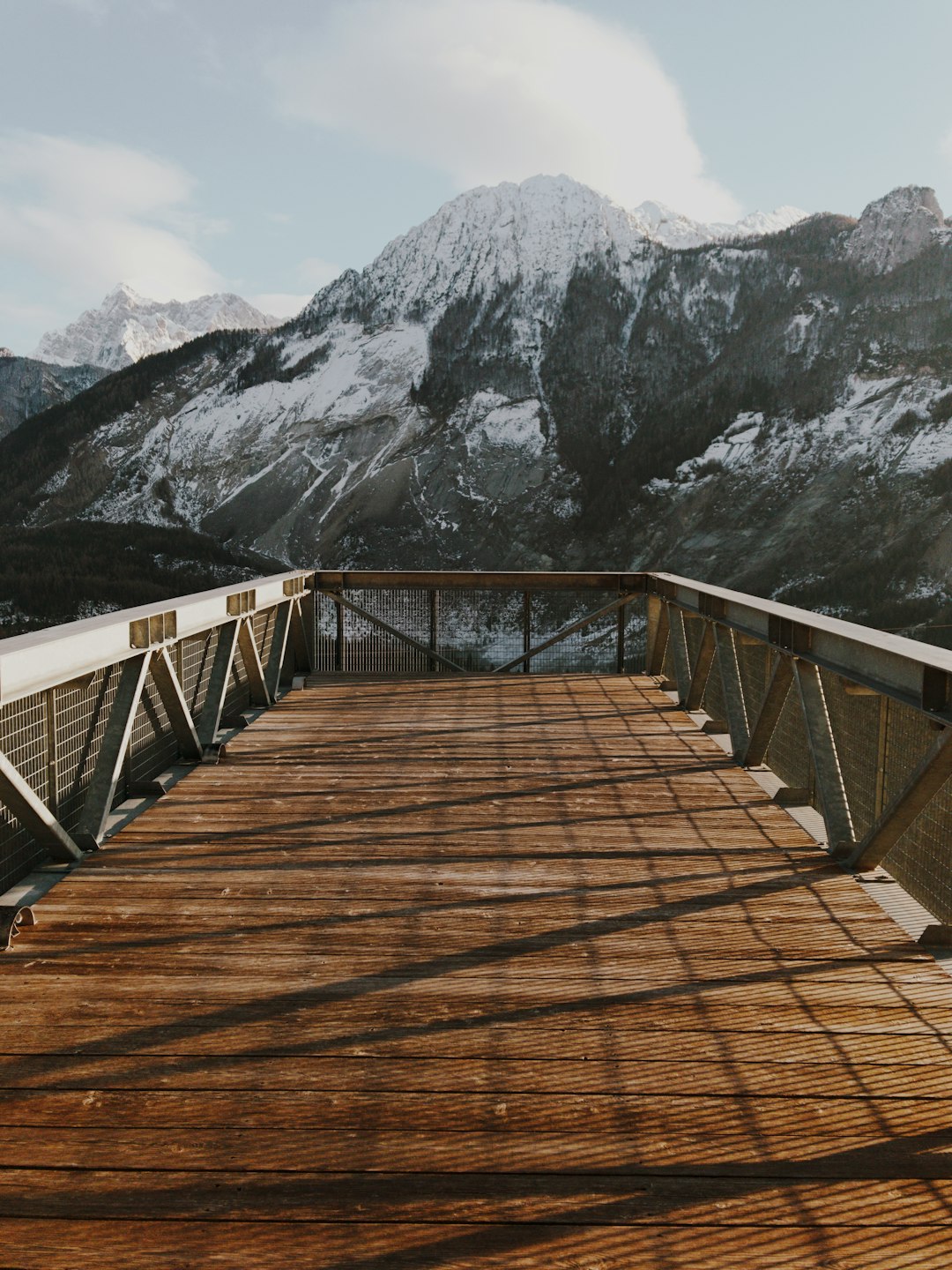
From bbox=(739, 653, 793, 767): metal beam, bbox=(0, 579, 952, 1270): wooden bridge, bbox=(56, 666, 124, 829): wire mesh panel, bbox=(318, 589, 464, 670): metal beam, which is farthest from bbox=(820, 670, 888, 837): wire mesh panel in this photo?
bbox=(56, 666, 124, 829): wire mesh panel

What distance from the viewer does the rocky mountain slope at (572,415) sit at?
44.5 meters

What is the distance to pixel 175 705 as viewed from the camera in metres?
3.76

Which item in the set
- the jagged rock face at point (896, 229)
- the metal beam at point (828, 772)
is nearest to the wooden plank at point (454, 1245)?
the metal beam at point (828, 772)

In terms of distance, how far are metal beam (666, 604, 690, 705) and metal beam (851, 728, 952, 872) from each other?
2602 millimetres

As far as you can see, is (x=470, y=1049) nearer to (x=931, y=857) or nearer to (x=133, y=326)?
(x=931, y=857)

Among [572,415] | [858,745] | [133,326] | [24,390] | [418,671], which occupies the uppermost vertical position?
[133,326]

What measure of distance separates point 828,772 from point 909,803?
668 mm

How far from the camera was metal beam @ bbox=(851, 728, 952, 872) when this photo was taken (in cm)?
215

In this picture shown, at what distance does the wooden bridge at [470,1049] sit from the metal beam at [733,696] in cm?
67

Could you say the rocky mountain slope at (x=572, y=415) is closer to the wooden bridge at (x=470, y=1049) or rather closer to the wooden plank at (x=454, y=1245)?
the wooden bridge at (x=470, y=1049)

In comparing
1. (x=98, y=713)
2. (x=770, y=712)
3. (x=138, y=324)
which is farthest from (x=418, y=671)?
(x=138, y=324)

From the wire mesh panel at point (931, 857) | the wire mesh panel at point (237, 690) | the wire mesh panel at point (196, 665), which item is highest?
the wire mesh panel at point (196, 665)

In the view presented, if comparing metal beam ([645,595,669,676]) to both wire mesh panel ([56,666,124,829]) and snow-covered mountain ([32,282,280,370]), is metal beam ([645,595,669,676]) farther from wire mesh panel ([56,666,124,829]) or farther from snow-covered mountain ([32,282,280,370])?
snow-covered mountain ([32,282,280,370])

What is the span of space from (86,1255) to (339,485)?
53.0m
